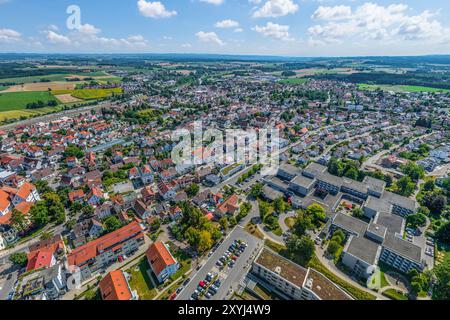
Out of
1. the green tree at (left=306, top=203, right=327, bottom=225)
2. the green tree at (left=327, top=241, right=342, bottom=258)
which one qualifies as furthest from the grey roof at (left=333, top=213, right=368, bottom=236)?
the green tree at (left=327, top=241, right=342, bottom=258)

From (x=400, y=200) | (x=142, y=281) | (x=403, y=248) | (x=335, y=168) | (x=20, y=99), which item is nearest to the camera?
(x=142, y=281)

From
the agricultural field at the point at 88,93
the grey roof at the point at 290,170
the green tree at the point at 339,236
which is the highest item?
the agricultural field at the point at 88,93

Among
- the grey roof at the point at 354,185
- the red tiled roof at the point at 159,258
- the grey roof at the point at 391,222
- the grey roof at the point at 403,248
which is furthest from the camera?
the grey roof at the point at 354,185

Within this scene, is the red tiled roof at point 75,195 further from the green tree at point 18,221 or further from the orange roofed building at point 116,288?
the orange roofed building at point 116,288

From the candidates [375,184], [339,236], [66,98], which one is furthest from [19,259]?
[66,98]

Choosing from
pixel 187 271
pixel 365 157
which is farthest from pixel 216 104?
pixel 187 271

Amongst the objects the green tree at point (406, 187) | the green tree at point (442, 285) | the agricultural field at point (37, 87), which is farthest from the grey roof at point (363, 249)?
the agricultural field at point (37, 87)

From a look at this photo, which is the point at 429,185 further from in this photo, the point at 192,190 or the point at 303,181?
the point at 192,190

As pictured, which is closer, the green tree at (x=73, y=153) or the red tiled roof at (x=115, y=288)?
the red tiled roof at (x=115, y=288)
